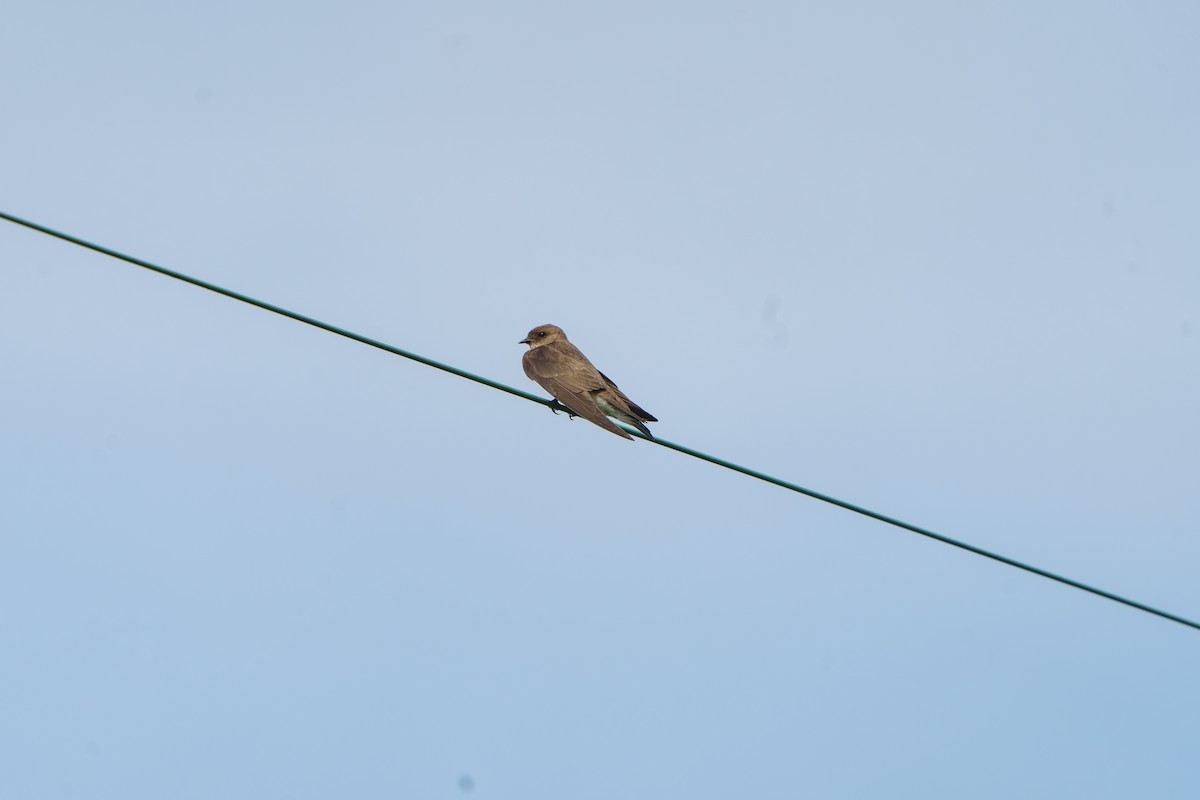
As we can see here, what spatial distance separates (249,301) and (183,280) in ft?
0.92

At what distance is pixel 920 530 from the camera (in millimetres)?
7090

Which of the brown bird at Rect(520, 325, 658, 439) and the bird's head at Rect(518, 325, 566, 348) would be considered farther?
the bird's head at Rect(518, 325, 566, 348)

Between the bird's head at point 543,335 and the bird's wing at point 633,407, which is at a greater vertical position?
the bird's head at point 543,335

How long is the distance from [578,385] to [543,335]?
2584 mm

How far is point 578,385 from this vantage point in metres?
11.5

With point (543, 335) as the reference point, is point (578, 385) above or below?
below

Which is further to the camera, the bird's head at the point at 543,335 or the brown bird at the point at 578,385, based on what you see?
the bird's head at the point at 543,335

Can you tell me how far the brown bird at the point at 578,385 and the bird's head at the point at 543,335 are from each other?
75 cm

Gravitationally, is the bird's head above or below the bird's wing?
above

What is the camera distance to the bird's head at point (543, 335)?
14.0 meters

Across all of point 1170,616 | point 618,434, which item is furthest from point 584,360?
point 1170,616

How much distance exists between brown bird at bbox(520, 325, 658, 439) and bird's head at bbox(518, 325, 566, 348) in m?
0.75

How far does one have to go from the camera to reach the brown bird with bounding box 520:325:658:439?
10852 mm

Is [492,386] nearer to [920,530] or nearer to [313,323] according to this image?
[313,323]
